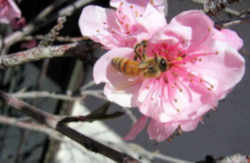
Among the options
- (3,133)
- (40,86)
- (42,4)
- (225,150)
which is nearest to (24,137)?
(3,133)

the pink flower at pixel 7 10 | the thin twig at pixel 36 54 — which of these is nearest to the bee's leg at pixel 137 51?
the thin twig at pixel 36 54

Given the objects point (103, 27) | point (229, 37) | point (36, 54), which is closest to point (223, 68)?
point (229, 37)

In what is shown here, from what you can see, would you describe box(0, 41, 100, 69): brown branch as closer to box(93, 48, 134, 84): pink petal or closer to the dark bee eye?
box(93, 48, 134, 84): pink petal

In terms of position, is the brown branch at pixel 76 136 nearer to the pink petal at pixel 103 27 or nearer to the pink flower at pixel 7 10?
the pink petal at pixel 103 27

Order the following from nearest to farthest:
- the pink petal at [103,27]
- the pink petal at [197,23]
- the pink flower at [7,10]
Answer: the pink petal at [197,23] < the pink petal at [103,27] < the pink flower at [7,10]

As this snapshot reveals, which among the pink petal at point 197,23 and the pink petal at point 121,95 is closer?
the pink petal at point 197,23

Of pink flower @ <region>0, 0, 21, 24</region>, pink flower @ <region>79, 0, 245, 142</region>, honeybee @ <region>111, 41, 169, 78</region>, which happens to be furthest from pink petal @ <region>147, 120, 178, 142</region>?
pink flower @ <region>0, 0, 21, 24</region>
